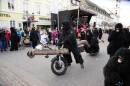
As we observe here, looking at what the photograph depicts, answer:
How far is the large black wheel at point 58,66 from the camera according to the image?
5348mm

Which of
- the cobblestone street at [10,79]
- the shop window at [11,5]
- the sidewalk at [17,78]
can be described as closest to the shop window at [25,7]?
the shop window at [11,5]

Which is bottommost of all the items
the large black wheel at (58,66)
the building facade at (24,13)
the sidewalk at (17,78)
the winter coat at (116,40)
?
the sidewalk at (17,78)

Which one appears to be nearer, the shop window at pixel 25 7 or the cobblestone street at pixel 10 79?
the cobblestone street at pixel 10 79

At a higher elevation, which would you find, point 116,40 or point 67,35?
point 67,35

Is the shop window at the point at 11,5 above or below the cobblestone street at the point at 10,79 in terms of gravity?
above

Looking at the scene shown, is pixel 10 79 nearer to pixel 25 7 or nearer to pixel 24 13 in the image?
pixel 24 13

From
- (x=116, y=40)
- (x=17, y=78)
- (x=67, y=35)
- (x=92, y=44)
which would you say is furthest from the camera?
(x=92, y=44)

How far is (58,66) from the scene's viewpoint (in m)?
5.41

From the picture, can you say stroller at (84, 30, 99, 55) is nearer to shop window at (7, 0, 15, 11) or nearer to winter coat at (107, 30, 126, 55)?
winter coat at (107, 30, 126, 55)

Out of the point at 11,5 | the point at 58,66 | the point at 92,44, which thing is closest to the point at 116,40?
the point at 58,66

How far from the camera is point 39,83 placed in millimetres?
4695

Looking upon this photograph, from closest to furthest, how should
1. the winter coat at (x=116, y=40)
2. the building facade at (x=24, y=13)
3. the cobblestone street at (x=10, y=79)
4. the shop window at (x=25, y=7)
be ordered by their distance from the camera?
the cobblestone street at (x=10, y=79), the winter coat at (x=116, y=40), the building facade at (x=24, y=13), the shop window at (x=25, y=7)

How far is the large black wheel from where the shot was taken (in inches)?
211

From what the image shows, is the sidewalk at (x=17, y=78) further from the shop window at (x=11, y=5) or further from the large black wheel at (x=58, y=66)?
the shop window at (x=11, y=5)
